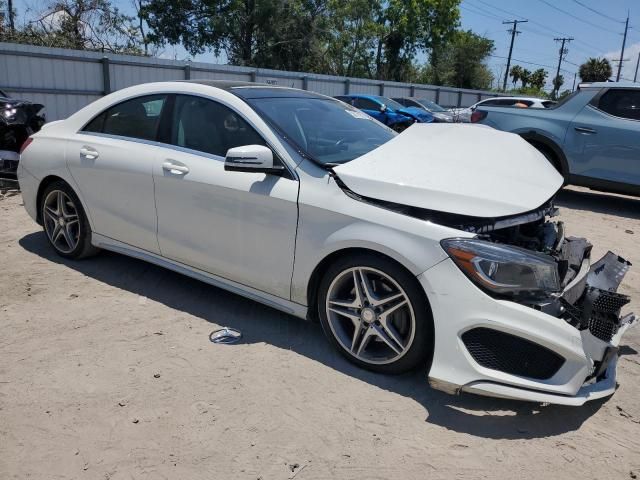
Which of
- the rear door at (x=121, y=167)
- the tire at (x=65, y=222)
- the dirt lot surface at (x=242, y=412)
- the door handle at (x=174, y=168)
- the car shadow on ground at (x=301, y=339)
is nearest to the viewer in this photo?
the dirt lot surface at (x=242, y=412)

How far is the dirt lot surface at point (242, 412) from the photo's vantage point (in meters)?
2.46

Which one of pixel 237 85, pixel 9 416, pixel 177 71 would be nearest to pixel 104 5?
pixel 177 71

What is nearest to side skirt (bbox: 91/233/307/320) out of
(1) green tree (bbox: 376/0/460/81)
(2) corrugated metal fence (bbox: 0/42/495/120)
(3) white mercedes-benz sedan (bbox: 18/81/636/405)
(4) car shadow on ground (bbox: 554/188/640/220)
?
(3) white mercedes-benz sedan (bbox: 18/81/636/405)

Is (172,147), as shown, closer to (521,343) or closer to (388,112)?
(521,343)

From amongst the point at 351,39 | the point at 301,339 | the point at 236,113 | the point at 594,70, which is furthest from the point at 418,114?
the point at 594,70

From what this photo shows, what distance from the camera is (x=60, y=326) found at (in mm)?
3705

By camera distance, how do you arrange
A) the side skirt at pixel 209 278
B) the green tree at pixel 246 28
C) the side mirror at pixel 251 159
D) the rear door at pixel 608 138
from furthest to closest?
the green tree at pixel 246 28
the rear door at pixel 608 138
the side skirt at pixel 209 278
the side mirror at pixel 251 159

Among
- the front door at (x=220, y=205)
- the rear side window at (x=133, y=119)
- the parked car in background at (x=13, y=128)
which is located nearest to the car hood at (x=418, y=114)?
the parked car in background at (x=13, y=128)

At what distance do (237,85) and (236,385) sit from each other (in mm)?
2187

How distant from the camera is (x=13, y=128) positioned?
7.78m

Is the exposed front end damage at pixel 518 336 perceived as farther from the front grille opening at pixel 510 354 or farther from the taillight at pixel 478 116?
the taillight at pixel 478 116

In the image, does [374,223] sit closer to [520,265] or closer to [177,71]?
[520,265]

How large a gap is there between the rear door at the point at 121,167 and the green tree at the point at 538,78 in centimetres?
7817

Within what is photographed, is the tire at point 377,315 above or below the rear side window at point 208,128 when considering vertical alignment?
below
